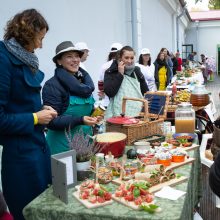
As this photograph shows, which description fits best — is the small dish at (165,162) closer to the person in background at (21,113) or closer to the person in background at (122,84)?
the person in background at (21,113)

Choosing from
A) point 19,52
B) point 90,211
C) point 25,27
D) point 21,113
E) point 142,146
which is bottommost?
point 90,211

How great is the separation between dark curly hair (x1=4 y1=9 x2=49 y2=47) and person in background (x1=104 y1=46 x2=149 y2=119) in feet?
4.17

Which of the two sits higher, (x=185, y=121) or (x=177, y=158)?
(x=185, y=121)

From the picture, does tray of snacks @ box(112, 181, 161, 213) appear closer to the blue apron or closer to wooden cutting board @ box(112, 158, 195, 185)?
wooden cutting board @ box(112, 158, 195, 185)

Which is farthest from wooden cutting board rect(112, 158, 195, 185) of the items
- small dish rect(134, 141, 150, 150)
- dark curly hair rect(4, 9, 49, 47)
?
dark curly hair rect(4, 9, 49, 47)

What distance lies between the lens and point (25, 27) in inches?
69.2

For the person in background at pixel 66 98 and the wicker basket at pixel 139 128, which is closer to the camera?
the person in background at pixel 66 98

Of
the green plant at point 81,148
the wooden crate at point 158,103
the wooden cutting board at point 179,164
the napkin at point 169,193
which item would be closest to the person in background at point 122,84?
the wooden crate at point 158,103

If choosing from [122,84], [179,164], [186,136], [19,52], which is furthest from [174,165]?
[122,84]

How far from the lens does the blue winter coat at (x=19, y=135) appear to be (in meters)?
1.71

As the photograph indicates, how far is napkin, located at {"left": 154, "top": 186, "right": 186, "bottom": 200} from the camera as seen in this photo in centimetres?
155

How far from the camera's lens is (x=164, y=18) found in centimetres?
1319

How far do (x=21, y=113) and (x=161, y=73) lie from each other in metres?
5.77

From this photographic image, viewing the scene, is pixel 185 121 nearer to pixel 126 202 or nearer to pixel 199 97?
pixel 199 97
